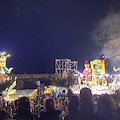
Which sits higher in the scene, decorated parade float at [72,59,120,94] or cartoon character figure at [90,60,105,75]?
cartoon character figure at [90,60,105,75]

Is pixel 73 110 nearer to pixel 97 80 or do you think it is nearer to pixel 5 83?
pixel 5 83

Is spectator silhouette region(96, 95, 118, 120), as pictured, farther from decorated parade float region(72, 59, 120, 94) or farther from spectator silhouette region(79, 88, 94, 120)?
decorated parade float region(72, 59, 120, 94)

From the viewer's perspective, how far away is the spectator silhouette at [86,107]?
2.18 metres

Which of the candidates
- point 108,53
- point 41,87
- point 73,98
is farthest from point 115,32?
point 73,98

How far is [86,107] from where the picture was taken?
227 cm

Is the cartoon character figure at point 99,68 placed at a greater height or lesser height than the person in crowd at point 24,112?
greater

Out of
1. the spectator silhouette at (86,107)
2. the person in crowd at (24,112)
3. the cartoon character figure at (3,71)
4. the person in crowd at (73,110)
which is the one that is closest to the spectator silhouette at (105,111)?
the spectator silhouette at (86,107)

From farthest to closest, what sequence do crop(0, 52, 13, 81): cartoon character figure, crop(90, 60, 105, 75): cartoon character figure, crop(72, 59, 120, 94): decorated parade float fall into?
crop(90, 60, 105, 75): cartoon character figure, crop(72, 59, 120, 94): decorated parade float, crop(0, 52, 13, 81): cartoon character figure

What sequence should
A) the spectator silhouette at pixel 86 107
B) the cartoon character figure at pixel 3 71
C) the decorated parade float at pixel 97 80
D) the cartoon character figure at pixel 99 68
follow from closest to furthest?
the spectator silhouette at pixel 86 107, the cartoon character figure at pixel 3 71, the decorated parade float at pixel 97 80, the cartoon character figure at pixel 99 68

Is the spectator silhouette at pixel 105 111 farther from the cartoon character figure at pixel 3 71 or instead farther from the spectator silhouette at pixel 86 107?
the cartoon character figure at pixel 3 71

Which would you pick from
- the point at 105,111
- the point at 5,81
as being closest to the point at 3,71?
the point at 5,81

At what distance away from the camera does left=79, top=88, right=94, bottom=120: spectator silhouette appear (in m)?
2.18

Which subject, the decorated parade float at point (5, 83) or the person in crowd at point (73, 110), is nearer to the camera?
the person in crowd at point (73, 110)

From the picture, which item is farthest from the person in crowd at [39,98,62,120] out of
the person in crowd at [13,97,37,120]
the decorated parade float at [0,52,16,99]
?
the decorated parade float at [0,52,16,99]
